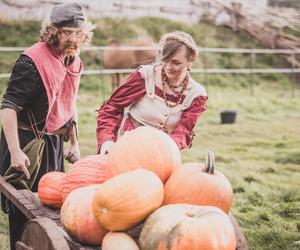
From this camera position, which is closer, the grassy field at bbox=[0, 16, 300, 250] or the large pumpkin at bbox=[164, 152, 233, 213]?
the large pumpkin at bbox=[164, 152, 233, 213]

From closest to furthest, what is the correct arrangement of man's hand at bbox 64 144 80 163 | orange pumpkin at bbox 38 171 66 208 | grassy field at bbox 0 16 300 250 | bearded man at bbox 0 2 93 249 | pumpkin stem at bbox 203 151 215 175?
pumpkin stem at bbox 203 151 215 175, orange pumpkin at bbox 38 171 66 208, bearded man at bbox 0 2 93 249, man's hand at bbox 64 144 80 163, grassy field at bbox 0 16 300 250

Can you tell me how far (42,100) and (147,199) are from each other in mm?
1400

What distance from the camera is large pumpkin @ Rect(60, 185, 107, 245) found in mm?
2219

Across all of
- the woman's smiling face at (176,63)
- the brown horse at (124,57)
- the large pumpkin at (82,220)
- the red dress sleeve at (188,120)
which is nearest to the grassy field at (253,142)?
the brown horse at (124,57)

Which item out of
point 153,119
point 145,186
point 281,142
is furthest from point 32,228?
point 281,142

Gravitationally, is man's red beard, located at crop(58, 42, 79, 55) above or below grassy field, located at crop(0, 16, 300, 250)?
above

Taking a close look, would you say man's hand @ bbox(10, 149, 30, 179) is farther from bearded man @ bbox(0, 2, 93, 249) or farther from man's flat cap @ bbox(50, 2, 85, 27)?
man's flat cap @ bbox(50, 2, 85, 27)

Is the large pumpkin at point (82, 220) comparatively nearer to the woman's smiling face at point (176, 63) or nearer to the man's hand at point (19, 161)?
the man's hand at point (19, 161)

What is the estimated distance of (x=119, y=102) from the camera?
11.3 ft

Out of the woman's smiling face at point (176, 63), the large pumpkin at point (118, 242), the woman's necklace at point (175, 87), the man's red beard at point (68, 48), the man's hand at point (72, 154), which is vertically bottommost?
the man's hand at point (72, 154)

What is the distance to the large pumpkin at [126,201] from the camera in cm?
210

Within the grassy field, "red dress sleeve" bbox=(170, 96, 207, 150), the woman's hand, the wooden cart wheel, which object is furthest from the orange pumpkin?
the grassy field

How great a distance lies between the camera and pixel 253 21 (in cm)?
1973

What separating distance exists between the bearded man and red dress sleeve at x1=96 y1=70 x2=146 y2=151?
26 centimetres
